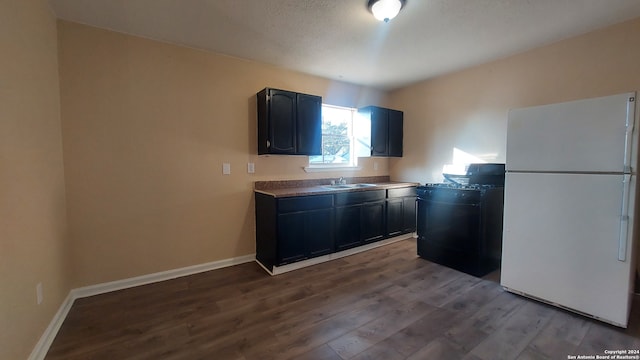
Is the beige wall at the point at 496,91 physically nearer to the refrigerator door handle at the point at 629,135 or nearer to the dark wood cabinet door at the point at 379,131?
the dark wood cabinet door at the point at 379,131

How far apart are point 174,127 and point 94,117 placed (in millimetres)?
655

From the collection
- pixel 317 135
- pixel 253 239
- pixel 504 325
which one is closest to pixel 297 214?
pixel 253 239

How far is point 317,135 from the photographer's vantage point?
11.5 ft

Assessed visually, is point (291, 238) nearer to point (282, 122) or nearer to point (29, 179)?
point (282, 122)

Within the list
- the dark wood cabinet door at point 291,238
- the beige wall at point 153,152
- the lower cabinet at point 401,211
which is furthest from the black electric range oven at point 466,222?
the beige wall at point 153,152

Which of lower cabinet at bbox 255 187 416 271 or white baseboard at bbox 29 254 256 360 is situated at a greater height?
lower cabinet at bbox 255 187 416 271

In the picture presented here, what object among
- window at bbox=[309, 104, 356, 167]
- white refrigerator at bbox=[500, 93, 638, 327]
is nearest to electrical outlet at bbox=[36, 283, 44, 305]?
window at bbox=[309, 104, 356, 167]

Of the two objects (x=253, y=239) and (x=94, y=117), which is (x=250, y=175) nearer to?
(x=253, y=239)

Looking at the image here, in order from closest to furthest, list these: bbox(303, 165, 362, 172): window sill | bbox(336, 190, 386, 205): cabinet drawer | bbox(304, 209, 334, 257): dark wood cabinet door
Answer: bbox(304, 209, 334, 257): dark wood cabinet door
bbox(336, 190, 386, 205): cabinet drawer
bbox(303, 165, 362, 172): window sill

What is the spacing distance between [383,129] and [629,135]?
273cm

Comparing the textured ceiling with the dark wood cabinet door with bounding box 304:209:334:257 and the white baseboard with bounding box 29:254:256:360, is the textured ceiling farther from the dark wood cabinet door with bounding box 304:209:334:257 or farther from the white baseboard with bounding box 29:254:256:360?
the white baseboard with bounding box 29:254:256:360

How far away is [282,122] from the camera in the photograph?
320 centimetres

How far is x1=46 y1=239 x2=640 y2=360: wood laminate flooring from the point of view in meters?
1.71

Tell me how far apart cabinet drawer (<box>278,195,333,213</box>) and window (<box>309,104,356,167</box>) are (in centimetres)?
85
